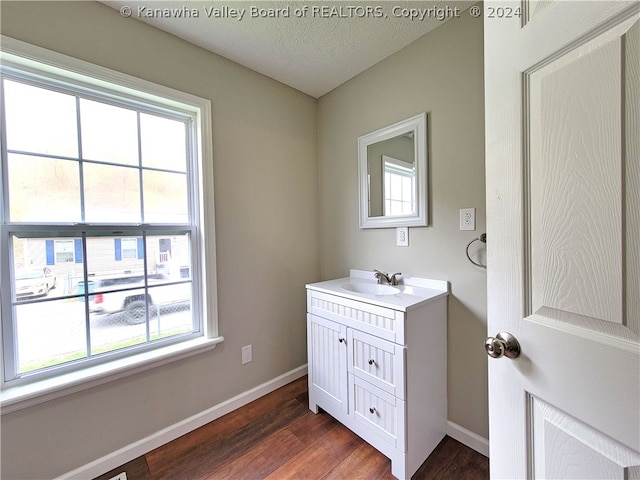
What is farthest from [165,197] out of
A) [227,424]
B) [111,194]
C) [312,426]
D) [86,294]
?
[312,426]

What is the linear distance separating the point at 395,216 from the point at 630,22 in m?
1.35

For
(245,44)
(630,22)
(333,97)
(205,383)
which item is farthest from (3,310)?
(333,97)

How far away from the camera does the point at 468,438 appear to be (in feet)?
4.80

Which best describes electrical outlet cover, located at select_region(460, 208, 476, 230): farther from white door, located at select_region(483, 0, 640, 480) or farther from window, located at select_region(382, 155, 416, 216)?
white door, located at select_region(483, 0, 640, 480)

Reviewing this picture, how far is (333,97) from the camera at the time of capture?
2.19 meters

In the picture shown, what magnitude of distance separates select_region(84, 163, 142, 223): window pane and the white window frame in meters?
0.29

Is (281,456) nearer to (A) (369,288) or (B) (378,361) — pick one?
(B) (378,361)

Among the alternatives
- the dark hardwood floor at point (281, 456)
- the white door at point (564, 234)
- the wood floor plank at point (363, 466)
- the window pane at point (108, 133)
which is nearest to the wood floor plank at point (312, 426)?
the dark hardwood floor at point (281, 456)

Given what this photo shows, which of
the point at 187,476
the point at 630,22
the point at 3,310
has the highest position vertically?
the point at 630,22

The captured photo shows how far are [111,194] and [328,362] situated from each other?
159 cm

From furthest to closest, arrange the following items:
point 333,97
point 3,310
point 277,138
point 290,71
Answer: point 333,97, point 277,138, point 290,71, point 3,310

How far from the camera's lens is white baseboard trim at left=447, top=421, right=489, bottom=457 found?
1400 mm

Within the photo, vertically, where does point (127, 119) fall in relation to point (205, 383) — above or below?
above

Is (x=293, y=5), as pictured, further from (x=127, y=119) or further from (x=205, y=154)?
(x=127, y=119)
